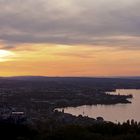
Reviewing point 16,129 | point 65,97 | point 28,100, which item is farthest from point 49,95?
point 16,129

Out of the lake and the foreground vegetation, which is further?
the lake

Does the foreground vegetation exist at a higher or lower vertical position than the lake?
higher

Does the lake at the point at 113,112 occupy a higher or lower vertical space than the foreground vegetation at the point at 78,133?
lower

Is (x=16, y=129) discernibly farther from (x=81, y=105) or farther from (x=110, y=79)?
(x=110, y=79)

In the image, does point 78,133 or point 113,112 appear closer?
point 78,133

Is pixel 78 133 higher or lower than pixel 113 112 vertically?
higher

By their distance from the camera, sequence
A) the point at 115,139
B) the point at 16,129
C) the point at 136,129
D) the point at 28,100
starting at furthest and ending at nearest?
the point at 28,100
the point at 16,129
the point at 136,129
the point at 115,139

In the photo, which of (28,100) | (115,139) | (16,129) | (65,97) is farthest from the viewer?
(65,97)

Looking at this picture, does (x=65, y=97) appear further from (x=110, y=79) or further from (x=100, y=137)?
(x=110, y=79)

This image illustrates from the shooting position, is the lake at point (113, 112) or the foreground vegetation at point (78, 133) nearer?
the foreground vegetation at point (78, 133)

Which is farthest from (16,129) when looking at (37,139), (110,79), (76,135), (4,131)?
(110,79)

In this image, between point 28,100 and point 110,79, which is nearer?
point 28,100
